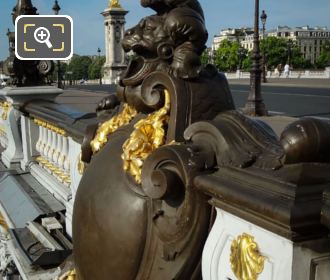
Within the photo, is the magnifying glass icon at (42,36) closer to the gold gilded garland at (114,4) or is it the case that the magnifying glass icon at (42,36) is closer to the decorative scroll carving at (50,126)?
the decorative scroll carving at (50,126)

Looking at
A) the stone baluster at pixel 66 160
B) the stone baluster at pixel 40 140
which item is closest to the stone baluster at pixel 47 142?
the stone baluster at pixel 40 140

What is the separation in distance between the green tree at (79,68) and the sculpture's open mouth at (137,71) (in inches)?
4238

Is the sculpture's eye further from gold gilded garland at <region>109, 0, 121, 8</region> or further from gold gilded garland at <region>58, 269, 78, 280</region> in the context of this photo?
gold gilded garland at <region>109, 0, 121, 8</region>

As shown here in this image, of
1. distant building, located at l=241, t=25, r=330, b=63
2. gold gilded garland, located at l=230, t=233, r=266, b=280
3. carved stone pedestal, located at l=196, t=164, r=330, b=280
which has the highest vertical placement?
distant building, located at l=241, t=25, r=330, b=63

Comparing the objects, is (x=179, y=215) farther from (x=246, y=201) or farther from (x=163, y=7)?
(x=163, y=7)

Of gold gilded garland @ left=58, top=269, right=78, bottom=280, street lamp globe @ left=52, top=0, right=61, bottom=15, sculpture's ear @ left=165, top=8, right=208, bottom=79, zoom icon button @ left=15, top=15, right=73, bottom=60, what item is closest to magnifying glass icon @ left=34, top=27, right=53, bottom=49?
zoom icon button @ left=15, top=15, right=73, bottom=60

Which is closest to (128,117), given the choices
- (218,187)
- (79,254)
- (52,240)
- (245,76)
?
(79,254)

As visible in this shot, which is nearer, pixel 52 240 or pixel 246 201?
pixel 246 201

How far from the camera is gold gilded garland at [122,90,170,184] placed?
2021 mm

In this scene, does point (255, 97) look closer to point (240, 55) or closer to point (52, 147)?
point (52, 147)

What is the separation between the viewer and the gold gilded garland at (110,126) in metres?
2.34

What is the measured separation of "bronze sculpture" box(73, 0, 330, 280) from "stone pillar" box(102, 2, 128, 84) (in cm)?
5724

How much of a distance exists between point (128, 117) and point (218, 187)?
89 centimetres

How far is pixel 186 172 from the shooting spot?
170cm
